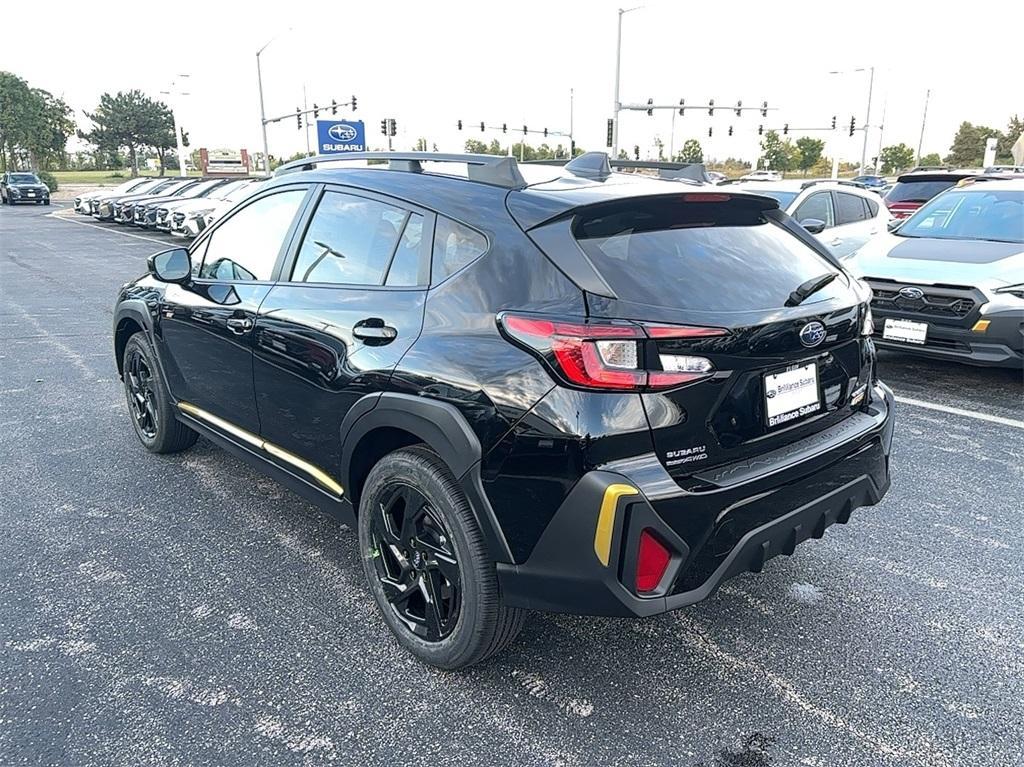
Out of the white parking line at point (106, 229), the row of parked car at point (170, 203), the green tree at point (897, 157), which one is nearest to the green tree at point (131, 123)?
the white parking line at point (106, 229)

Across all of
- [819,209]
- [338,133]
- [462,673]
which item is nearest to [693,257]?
[462,673]

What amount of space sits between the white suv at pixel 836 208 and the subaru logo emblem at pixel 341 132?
36487mm

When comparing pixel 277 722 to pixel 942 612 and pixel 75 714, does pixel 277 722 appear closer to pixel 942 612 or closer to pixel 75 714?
pixel 75 714

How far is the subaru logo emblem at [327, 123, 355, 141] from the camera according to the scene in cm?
4222

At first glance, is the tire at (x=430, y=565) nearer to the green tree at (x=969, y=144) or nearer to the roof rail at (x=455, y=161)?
the roof rail at (x=455, y=161)

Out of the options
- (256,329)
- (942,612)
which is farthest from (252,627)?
(942,612)

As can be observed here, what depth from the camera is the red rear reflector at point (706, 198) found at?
2.67 metres

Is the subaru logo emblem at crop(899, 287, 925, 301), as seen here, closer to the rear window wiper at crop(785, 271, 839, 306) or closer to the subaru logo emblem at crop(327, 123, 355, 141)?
the rear window wiper at crop(785, 271, 839, 306)

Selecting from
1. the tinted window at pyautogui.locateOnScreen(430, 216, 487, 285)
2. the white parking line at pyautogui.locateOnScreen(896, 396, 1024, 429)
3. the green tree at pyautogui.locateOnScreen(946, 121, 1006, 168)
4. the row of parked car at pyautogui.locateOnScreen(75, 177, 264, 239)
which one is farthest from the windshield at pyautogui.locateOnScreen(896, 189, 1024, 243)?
the green tree at pyautogui.locateOnScreen(946, 121, 1006, 168)

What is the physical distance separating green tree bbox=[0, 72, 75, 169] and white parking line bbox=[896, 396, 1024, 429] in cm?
7831

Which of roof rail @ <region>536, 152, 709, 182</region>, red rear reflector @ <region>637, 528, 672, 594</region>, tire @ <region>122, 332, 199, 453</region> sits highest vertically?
roof rail @ <region>536, 152, 709, 182</region>

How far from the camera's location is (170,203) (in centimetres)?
2209

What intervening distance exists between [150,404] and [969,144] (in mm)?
77556

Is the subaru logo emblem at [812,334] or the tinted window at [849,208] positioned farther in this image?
the tinted window at [849,208]
